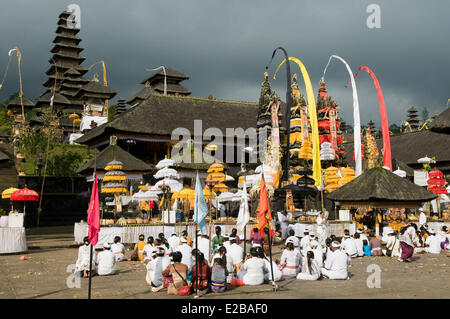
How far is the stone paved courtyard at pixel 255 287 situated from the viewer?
899 centimetres

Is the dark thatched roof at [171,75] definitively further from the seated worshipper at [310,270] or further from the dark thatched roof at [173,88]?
the seated worshipper at [310,270]

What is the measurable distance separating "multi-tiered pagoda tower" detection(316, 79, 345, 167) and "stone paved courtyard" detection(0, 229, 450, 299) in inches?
786

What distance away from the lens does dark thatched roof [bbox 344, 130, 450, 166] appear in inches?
1403

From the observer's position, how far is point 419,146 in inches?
1512

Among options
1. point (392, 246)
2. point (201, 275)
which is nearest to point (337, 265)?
point (201, 275)

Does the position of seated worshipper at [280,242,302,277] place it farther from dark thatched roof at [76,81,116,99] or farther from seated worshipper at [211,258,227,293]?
dark thatched roof at [76,81,116,99]

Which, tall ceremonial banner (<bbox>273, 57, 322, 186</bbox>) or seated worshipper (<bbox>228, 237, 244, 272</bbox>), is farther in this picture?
tall ceremonial banner (<bbox>273, 57, 322, 186</bbox>)

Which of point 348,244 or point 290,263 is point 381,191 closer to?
point 348,244

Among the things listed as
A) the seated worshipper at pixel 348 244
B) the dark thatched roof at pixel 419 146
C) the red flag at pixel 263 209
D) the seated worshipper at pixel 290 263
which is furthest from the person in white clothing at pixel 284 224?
the dark thatched roof at pixel 419 146

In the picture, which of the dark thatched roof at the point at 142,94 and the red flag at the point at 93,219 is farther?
the dark thatched roof at the point at 142,94

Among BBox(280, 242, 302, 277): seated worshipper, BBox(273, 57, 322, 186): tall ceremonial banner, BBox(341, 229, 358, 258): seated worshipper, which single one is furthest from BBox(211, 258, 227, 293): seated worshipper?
BBox(273, 57, 322, 186): tall ceremonial banner

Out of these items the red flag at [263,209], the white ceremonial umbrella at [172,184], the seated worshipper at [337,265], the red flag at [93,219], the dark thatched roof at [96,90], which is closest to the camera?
the red flag at [93,219]

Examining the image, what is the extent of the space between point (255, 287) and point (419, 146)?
3307cm

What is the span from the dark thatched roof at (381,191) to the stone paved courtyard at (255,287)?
3056 mm
